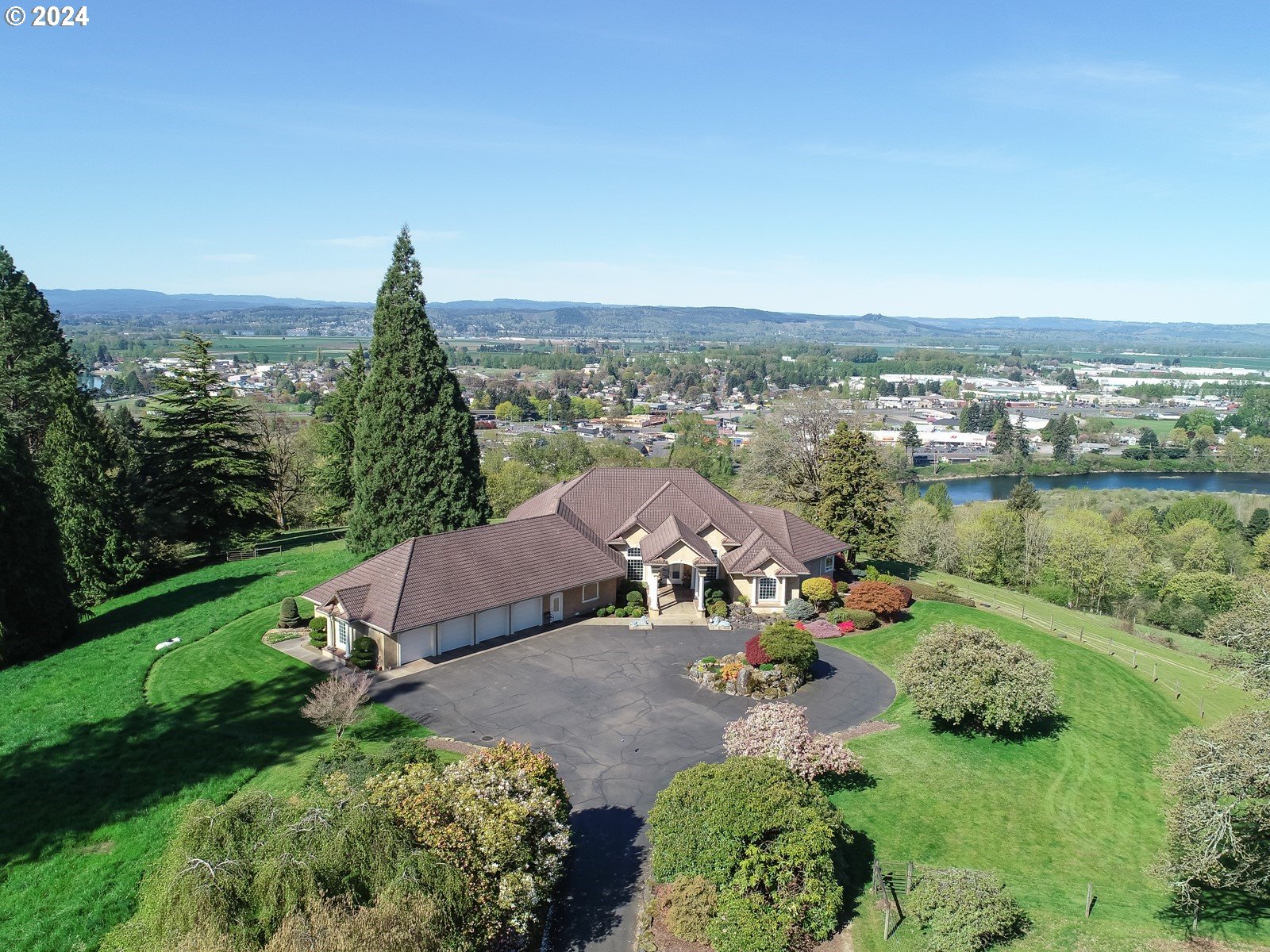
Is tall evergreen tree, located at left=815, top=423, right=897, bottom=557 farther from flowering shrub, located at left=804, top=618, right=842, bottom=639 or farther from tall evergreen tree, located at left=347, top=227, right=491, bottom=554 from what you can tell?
tall evergreen tree, located at left=347, top=227, right=491, bottom=554

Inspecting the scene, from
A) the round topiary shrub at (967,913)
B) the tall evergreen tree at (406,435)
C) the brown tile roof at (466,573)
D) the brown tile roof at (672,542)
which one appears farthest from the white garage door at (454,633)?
the round topiary shrub at (967,913)

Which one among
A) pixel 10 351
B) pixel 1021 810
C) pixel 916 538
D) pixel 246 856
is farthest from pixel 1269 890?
pixel 10 351

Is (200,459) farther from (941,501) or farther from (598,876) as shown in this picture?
(941,501)

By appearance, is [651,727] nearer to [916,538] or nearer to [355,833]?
[355,833]

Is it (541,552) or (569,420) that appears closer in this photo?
(541,552)

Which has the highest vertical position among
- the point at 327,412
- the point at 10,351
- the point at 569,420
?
the point at 10,351

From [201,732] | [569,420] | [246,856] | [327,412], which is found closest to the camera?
[246,856]

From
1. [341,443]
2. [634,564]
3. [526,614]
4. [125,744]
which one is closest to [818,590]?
[634,564]
